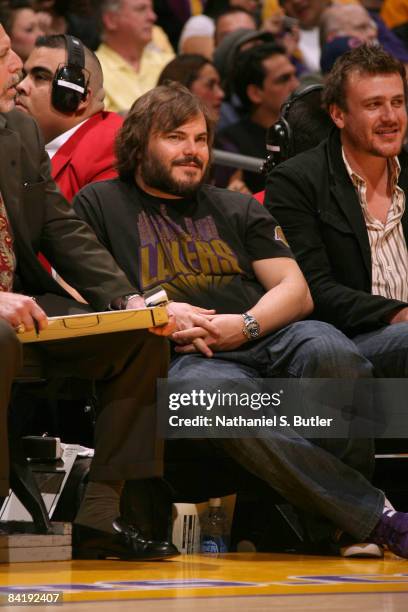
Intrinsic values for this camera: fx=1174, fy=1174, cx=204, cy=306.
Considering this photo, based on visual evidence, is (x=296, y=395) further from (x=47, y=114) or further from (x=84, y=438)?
(x=47, y=114)

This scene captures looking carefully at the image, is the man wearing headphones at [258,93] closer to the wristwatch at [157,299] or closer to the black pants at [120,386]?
the wristwatch at [157,299]

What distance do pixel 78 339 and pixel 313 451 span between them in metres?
0.78

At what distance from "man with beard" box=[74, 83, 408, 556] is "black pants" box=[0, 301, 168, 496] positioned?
0.32 m

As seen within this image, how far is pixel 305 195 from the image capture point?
12.9 ft

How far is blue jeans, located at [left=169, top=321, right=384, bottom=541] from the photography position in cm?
328

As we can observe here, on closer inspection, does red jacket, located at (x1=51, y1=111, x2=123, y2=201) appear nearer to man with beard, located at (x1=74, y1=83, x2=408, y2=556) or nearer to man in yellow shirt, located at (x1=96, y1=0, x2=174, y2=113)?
man with beard, located at (x1=74, y1=83, x2=408, y2=556)

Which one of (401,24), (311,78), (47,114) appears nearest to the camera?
(47,114)

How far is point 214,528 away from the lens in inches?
Answer: 141

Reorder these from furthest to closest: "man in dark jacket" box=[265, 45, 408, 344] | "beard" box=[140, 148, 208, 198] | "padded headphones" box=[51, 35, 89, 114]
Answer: "padded headphones" box=[51, 35, 89, 114] < "man in dark jacket" box=[265, 45, 408, 344] < "beard" box=[140, 148, 208, 198]

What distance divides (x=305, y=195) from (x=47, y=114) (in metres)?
1.01

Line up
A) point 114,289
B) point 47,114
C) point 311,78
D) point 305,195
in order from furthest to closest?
point 311,78
point 47,114
point 305,195
point 114,289

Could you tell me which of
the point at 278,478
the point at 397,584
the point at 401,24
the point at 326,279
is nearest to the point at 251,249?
the point at 326,279

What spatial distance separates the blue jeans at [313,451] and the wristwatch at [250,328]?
67 millimetres

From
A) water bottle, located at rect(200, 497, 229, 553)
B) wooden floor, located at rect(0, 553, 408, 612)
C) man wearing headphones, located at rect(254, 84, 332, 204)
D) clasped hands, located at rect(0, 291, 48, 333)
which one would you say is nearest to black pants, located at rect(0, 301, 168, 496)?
clasped hands, located at rect(0, 291, 48, 333)
